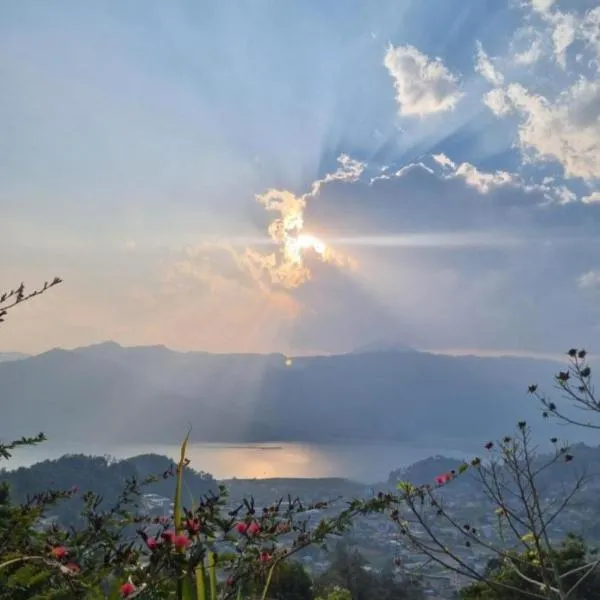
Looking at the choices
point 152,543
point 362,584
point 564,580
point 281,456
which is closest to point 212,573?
point 152,543

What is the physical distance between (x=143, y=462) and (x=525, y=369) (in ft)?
335

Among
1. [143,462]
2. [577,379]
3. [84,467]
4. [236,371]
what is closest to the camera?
[577,379]

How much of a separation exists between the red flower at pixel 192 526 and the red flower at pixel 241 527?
263 mm

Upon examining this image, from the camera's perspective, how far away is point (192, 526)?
129cm

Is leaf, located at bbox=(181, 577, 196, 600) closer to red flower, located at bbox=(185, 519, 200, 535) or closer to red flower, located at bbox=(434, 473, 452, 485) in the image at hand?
red flower, located at bbox=(185, 519, 200, 535)

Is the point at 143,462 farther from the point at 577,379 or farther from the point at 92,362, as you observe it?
the point at 92,362

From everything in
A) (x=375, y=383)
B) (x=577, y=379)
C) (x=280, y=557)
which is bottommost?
(x=280, y=557)

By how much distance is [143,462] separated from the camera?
4816cm

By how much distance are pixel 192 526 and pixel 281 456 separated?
3344 inches

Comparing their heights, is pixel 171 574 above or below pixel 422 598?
above

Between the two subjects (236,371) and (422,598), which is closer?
(422,598)

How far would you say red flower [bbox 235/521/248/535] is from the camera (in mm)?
1568

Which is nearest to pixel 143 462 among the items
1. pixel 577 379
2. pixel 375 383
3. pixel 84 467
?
pixel 84 467

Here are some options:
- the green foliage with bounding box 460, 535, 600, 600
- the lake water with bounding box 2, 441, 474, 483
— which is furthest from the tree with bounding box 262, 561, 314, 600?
the lake water with bounding box 2, 441, 474, 483
